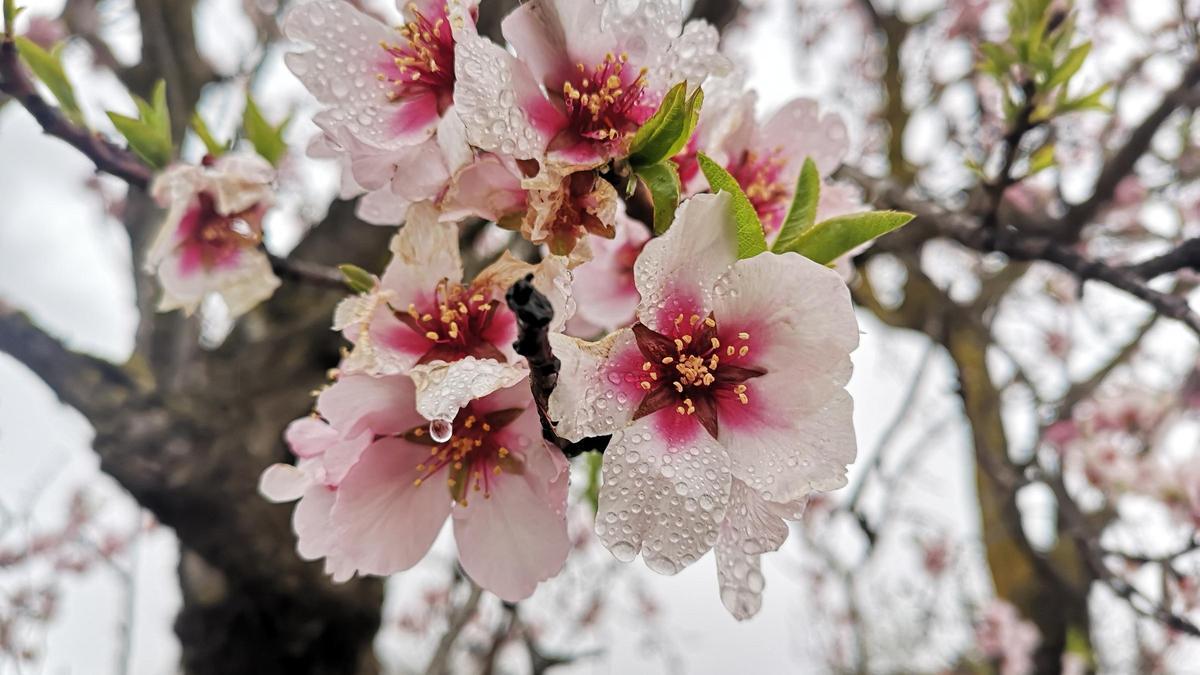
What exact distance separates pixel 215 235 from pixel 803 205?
757 millimetres

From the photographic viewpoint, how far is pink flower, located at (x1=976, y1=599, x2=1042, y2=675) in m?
2.73

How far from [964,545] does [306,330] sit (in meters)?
3.84

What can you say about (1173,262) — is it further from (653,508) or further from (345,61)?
(345,61)

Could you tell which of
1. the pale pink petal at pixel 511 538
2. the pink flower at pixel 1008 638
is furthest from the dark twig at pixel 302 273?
the pink flower at pixel 1008 638

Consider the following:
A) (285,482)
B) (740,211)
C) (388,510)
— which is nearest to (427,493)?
(388,510)

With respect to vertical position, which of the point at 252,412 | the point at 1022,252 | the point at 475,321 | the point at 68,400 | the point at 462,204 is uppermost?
the point at 462,204

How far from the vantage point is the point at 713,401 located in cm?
53

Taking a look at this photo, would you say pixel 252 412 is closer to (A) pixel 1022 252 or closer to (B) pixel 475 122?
(B) pixel 475 122

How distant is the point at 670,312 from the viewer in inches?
19.9

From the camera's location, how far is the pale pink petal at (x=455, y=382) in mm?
417

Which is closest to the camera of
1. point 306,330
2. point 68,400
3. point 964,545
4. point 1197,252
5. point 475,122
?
point 475,122

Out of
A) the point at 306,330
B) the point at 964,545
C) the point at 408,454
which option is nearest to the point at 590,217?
the point at 408,454

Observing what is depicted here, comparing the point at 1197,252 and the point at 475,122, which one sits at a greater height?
the point at 475,122

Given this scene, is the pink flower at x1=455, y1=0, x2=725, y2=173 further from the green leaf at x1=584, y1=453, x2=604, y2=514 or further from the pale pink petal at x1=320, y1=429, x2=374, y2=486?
the green leaf at x1=584, y1=453, x2=604, y2=514
